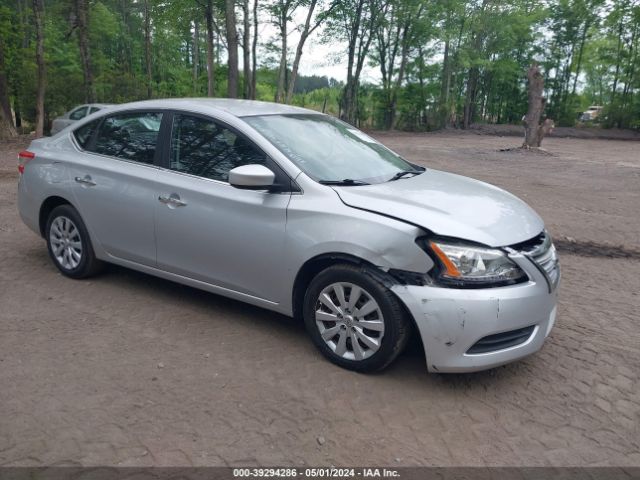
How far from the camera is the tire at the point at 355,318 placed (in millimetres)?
3396

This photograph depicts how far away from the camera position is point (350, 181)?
3.96 meters

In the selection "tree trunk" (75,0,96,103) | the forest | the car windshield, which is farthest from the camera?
the forest

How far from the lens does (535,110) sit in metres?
19.8

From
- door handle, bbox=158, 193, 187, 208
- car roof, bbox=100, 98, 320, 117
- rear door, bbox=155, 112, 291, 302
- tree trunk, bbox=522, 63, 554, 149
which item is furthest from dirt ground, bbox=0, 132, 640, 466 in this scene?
tree trunk, bbox=522, 63, 554, 149

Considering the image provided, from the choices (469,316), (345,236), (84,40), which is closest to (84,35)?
(84,40)

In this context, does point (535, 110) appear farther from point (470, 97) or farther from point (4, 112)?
point (470, 97)

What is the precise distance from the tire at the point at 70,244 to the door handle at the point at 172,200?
1078 millimetres

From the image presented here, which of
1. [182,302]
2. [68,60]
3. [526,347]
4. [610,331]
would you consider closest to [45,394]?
[182,302]

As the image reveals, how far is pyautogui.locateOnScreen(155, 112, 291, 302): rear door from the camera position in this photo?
3893 millimetres

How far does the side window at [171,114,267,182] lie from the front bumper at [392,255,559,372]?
A: 1.55m

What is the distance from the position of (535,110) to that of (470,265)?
18391 millimetres

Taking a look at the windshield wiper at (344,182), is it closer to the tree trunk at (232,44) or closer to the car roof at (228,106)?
the car roof at (228,106)

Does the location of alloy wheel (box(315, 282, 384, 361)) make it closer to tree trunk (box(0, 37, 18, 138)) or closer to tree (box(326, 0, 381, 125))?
tree trunk (box(0, 37, 18, 138))

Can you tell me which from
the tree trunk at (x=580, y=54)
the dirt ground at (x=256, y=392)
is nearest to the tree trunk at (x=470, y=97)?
the tree trunk at (x=580, y=54)
